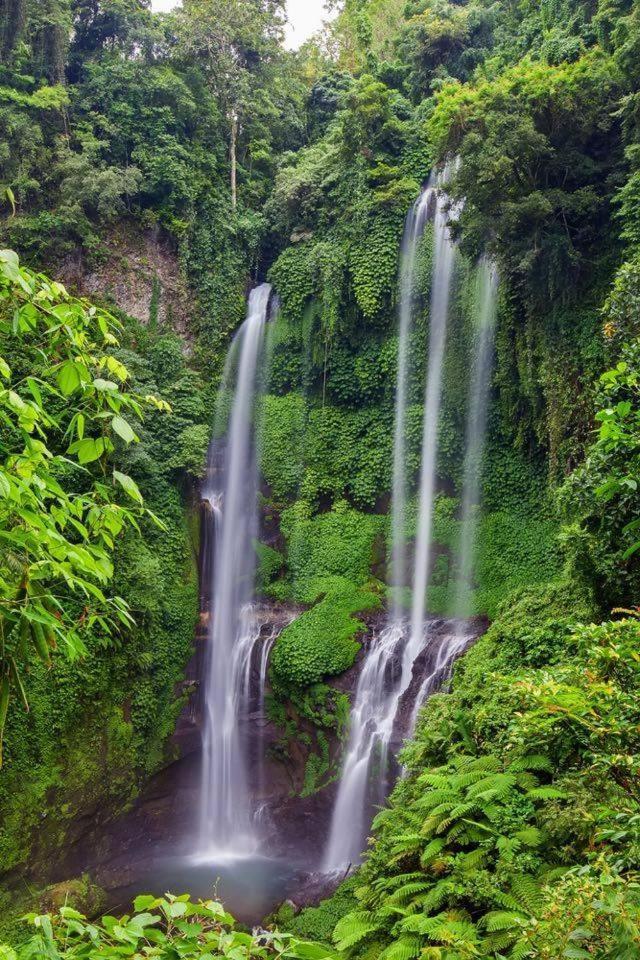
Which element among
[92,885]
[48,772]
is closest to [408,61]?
[48,772]

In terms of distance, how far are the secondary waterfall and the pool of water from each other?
1.00m

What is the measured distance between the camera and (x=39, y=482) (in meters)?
1.75

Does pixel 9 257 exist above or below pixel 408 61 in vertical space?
below

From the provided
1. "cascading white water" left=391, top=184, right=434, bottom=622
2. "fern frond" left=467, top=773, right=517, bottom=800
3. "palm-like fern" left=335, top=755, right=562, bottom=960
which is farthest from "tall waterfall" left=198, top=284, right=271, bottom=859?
"fern frond" left=467, top=773, right=517, bottom=800

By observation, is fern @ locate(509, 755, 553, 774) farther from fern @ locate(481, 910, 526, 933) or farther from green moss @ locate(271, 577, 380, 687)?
green moss @ locate(271, 577, 380, 687)

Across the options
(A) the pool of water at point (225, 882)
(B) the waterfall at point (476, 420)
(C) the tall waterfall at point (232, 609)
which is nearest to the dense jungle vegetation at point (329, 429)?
(B) the waterfall at point (476, 420)

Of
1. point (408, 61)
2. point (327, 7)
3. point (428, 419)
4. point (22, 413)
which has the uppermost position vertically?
point (327, 7)

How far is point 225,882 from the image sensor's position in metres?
10.1

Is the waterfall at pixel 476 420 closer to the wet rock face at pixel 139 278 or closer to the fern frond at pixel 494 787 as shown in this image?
the wet rock face at pixel 139 278

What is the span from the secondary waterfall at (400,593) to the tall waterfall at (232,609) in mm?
2477

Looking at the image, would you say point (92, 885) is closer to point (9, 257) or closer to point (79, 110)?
point (9, 257)

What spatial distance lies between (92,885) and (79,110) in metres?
18.1

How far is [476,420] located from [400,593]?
4.05m

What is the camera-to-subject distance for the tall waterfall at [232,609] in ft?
40.0
